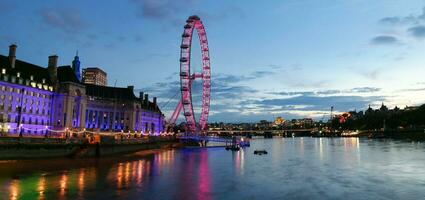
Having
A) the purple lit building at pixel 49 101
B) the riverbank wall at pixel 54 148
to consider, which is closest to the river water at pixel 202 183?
the riverbank wall at pixel 54 148

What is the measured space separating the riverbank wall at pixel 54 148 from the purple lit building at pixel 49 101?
41.4 feet

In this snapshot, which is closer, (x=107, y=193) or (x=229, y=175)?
(x=107, y=193)

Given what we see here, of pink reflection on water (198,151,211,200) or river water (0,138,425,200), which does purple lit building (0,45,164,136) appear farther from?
pink reflection on water (198,151,211,200)

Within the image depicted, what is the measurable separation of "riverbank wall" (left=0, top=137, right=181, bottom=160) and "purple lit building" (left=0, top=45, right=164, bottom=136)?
12.6m

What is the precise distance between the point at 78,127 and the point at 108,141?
97.7ft

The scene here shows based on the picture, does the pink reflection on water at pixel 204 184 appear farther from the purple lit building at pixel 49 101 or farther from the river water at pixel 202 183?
the purple lit building at pixel 49 101

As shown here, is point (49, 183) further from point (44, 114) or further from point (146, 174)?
point (44, 114)

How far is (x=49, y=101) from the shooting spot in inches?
4028

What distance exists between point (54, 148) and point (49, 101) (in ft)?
120

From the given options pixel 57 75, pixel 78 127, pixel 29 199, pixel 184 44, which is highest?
pixel 184 44

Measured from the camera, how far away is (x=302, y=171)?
194 ft

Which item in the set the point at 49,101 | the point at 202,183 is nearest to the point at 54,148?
the point at 202,183

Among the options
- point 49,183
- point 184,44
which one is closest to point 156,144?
point 184,44

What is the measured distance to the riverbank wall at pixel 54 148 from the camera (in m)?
61.0
